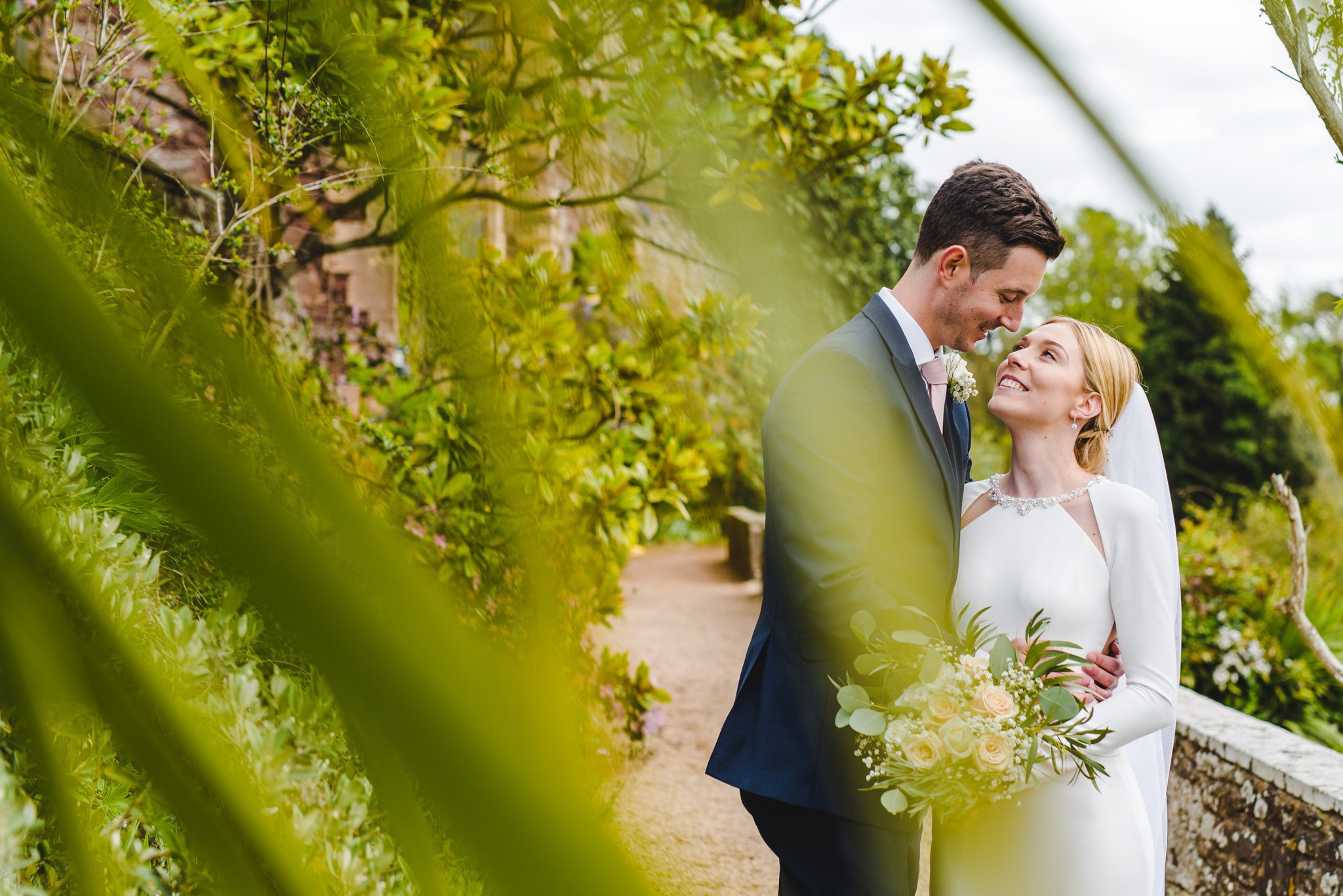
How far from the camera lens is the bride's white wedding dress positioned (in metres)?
1.98

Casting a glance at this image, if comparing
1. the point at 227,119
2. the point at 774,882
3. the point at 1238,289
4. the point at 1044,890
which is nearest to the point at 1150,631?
the point at 1044,890

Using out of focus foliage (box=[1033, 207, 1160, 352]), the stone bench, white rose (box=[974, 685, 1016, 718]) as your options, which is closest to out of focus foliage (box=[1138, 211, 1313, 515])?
the stone bench

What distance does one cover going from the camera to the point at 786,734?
1978 millimetres

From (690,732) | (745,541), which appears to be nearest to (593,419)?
(690,732)

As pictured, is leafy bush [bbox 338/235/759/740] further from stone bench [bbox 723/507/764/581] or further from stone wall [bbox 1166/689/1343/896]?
stone bench [bbox 723/507/764/581]

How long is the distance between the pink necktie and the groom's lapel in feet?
0.32

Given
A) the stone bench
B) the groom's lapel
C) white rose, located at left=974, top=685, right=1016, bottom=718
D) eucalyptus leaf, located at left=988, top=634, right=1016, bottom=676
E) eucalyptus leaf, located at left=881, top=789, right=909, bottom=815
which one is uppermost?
the groom's lapel

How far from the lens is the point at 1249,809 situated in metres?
3.07

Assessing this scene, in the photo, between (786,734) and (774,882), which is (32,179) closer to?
(786,734)

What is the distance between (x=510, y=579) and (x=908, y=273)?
2.10 m

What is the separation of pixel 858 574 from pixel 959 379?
0.82 meters

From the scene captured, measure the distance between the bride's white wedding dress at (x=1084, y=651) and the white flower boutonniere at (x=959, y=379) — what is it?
1.24ft

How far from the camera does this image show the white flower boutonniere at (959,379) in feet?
7.56

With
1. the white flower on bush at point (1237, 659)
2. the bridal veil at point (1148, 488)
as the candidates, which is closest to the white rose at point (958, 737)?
the bridal veil at point (1148, 488)
